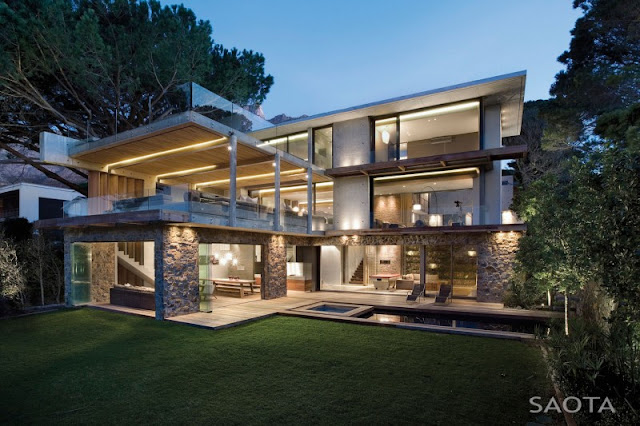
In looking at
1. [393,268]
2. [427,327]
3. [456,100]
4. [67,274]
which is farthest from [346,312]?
[67,274]

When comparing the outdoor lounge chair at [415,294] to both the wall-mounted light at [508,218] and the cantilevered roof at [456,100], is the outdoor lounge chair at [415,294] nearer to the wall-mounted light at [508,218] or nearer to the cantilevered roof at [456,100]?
the wall-mounted light at [508,218]

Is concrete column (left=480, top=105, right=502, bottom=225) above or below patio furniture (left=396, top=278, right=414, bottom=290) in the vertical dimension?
above

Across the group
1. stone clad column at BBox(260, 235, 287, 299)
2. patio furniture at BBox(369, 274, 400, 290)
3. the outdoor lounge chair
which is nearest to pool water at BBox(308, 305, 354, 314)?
the outdoor lounge chair

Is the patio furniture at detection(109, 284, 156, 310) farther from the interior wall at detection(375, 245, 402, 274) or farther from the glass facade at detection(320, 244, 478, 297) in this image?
the interior wall at detection(375, 245, 402, 274)

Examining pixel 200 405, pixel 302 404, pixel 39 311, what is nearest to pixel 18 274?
pixel 39 311

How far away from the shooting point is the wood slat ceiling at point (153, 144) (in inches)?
461

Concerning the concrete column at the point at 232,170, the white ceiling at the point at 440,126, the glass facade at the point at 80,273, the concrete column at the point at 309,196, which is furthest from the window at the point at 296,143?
the glass facade at the point at 80,273

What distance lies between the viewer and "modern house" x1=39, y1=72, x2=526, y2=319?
11.9 m

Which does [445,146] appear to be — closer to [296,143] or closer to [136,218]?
[296,143]

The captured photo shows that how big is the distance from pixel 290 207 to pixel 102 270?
8.45m

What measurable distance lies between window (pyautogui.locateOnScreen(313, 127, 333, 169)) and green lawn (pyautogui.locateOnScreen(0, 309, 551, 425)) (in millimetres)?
9954

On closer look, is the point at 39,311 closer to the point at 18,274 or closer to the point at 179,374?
the point at 18,274

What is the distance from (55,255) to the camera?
15.9 meters

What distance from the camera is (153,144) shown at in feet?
42.7
